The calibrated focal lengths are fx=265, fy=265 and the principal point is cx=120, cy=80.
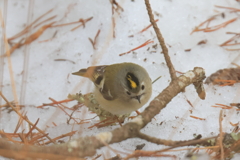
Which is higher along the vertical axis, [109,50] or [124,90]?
[109,50]

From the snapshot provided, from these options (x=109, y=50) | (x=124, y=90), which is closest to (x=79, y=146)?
(x=124, y=90)

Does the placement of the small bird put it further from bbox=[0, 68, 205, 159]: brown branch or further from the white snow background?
bbox=[0, 68, 205, 159]: brown branch

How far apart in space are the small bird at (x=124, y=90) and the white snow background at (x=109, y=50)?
0.61 ft

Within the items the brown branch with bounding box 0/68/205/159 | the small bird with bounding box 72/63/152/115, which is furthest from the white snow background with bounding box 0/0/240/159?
the brown branch with bounding box 0/68/205/159

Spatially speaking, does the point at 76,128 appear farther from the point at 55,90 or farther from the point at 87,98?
the point at 55,90

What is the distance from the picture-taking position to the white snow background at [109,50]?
6.69 ft

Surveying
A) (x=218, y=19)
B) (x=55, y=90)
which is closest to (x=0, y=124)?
(x=55, y=90)

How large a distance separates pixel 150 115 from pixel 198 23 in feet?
5.22

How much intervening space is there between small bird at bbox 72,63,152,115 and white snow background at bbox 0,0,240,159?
0.18 metres

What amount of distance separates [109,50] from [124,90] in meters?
0.76

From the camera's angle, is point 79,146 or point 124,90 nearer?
point 79,146

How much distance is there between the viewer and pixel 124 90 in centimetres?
176

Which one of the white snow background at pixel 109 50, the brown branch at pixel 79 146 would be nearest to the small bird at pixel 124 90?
the white snow background at pixel 109 50

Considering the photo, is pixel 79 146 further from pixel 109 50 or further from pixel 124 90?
pixel 109 50
